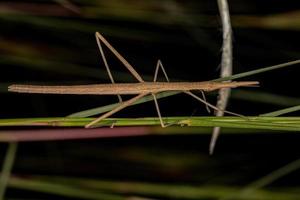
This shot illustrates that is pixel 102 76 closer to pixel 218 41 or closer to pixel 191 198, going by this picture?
pixel 218 41

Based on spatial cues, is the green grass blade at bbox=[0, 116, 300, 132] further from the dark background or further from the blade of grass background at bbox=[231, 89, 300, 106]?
the dark background

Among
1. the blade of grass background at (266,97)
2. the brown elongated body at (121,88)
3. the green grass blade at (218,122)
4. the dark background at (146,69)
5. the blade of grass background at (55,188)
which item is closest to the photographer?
the green grass blade at (218,122)

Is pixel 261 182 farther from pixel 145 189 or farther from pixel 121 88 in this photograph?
pixel 121 88

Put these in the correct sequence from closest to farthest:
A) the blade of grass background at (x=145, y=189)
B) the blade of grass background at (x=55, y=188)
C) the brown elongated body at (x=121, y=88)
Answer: the brown elongated body at (x=121, y=88)
the blade of grass background at (x=55, y=188)
the blade of grass background at (x=145, y=189)

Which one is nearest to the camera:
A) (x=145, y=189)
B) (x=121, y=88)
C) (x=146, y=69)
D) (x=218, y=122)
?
(x=218, y=122)

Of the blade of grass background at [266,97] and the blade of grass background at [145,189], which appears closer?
the blade of grass background at [145,189]

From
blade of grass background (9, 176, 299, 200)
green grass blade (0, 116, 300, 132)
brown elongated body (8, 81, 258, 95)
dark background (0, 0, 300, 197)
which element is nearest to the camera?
green grass blade (0, 116, 300, 132)

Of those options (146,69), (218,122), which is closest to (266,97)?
(146,69)

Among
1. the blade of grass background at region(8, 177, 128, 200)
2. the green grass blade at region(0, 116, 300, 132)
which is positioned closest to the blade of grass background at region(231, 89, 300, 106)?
the blade of grass background at region(8, 177, 128, 200)

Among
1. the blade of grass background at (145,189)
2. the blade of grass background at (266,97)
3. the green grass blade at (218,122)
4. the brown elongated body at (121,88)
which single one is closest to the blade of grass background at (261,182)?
the blade of grass background at (145,189)

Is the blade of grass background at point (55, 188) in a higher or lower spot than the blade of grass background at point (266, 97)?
lower

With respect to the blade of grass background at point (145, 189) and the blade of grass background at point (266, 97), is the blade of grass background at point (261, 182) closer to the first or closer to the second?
the blade of grass background at point (145, 189)

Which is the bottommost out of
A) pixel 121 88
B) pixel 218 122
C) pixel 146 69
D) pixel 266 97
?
pixel 218 122
